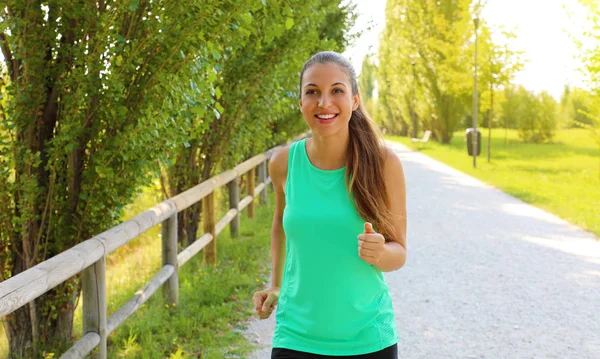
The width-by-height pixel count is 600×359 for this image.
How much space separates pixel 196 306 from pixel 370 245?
4.56 meters

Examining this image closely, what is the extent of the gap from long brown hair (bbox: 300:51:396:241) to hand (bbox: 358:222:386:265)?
0.18m

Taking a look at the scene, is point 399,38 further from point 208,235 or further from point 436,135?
point 208,235

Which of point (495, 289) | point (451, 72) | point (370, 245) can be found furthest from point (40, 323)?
point (451, 72)

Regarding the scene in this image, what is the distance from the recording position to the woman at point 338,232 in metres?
2.46

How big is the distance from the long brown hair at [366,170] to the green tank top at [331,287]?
43 millimetres

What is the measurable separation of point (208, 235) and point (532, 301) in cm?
348

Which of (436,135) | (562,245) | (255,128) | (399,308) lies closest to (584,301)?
(399,308)

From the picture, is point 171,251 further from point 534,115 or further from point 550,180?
point 534,115

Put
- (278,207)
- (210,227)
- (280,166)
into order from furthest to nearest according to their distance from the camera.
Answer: (210,227) < (278,207) < (280,166)

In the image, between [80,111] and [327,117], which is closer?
[327,117]

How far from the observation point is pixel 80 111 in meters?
4.85

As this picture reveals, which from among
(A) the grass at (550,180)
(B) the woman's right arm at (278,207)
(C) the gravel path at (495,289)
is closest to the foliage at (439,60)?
(A) the grass at (550,180)

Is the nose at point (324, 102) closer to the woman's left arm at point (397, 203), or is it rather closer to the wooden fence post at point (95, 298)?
the woman's left arm at point (397, 203)

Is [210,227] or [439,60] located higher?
[439,60]
